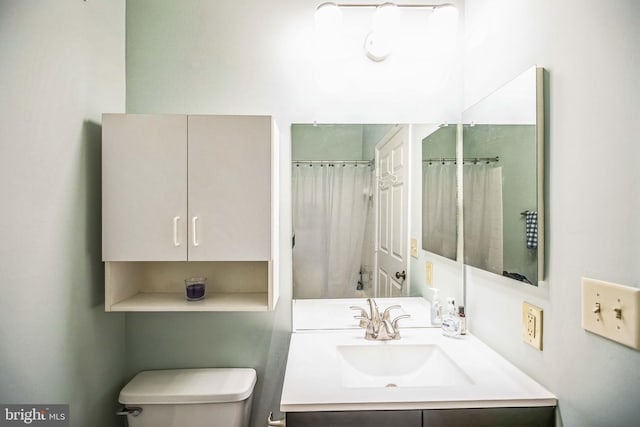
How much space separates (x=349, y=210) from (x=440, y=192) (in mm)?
415

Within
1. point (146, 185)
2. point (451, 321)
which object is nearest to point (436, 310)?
point (451, 321)

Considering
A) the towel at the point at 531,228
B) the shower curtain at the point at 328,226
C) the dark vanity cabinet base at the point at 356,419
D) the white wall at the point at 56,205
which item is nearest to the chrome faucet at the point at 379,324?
the shower curtain at the point at 328,226

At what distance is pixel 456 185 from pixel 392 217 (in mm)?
331

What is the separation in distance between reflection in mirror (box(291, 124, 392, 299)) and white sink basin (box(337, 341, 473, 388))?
26 centimetres

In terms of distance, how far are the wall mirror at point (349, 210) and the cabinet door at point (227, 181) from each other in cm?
31

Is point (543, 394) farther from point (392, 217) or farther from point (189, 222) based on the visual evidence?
point (189, 222)

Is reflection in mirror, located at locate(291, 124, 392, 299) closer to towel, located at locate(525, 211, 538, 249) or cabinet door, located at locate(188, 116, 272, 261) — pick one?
cabinet door, located at locate(188, 116, 272, 261)

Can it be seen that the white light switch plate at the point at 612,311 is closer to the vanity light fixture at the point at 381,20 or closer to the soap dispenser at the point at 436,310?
the soap dispenser at the point at 436,310

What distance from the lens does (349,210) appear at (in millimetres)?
1617

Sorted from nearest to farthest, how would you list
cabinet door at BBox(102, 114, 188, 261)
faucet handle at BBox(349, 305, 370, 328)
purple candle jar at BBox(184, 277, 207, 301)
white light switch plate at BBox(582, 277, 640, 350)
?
white light switch plate at BBox(582, 277, 640, 350) < cabinet door at BBox(102, 114, 188, 261) < purple candle jar at BBox(184, 277, 207, 301) < faucet handle at BBox(349, 305, 370, 328)

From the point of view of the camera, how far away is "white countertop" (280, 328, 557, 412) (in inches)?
40.3

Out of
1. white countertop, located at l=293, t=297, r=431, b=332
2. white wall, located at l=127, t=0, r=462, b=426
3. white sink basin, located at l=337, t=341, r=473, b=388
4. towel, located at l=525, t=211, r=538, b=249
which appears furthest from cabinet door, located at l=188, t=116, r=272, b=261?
towel, located at l=525, t=211, r=538, b=249

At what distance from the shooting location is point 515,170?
1.21 metres

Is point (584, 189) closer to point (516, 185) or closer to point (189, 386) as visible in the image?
point (516, 185)
